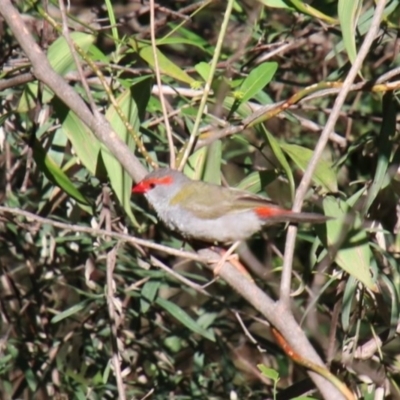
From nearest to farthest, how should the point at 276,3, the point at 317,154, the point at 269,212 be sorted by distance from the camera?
1. the point at 317,154
2. the point at 276,3
3. the point at 269,212

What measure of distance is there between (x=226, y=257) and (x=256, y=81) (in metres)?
0.67

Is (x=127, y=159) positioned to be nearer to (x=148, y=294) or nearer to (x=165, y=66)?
(x=165, y=66)

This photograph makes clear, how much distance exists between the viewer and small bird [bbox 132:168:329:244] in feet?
13.2

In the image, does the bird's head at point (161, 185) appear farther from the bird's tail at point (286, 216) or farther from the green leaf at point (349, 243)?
the green leaf at point (349, 243)

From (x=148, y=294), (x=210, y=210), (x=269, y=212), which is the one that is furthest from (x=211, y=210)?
(x=148, y=294)

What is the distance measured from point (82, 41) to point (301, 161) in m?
1.00

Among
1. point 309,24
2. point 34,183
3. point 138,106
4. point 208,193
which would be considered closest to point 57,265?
point 34,183

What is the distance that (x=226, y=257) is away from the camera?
363 cm

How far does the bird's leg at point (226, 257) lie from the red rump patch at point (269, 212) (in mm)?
156

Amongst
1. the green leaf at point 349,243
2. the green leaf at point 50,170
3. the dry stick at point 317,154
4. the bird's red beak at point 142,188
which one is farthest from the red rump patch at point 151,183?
the dry stick at point 317,154

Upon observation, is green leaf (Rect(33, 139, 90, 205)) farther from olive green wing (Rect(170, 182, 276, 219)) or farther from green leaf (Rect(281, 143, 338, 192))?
green leaf (Rect(281, 143, 338, 192))

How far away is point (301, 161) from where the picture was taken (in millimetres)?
3525

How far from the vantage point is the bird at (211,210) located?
4020mm

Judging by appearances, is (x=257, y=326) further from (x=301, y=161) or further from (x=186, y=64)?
(x=301, y=161)
